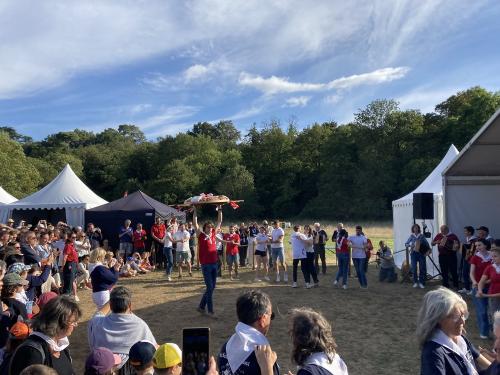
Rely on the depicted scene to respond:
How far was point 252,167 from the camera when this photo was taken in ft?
168

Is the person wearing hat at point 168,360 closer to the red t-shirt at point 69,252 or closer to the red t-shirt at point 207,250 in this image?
the red t-shirt at point 207,250

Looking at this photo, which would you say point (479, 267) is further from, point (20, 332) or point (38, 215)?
point (38, 215)

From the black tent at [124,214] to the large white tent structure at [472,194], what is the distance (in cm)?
902

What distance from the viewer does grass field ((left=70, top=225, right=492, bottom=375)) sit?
5.92 m

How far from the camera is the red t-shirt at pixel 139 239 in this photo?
13914 millimetres

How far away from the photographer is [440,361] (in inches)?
85.4

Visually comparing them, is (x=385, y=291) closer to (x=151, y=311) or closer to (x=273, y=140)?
(x=151, y=311)

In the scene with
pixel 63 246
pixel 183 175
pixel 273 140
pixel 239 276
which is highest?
pixel 273 140

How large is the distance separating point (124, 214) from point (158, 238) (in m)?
1.71

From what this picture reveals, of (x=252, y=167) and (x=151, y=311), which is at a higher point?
(x=252, y=167)

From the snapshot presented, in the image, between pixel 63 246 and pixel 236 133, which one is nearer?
pixel 63 246

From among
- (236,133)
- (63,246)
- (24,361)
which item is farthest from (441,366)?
(236,133)

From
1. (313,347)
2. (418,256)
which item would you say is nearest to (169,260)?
(418,256)

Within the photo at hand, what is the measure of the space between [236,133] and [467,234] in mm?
60676
